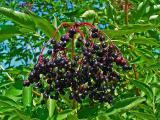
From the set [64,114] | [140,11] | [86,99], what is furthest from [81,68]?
[140,11]

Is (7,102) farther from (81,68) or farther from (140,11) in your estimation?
(140,11)

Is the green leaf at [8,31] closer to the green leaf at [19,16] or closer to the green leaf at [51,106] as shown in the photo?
the green leaf at [19,16]

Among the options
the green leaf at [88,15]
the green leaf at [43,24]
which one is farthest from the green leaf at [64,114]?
the green leaf at [88,15]

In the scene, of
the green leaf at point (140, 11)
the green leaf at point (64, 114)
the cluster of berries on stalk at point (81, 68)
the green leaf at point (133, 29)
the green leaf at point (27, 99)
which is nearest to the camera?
the cluster of berries on stalk at point (81, 68)

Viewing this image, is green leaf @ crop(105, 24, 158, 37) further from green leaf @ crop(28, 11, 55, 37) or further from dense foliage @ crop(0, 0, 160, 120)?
green leaf @ crop(28, 11, 55, 37)

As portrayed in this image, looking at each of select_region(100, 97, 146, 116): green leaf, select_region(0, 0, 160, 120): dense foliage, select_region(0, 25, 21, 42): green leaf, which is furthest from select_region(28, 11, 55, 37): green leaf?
select_region(100, 97, 146, 116): green leaf

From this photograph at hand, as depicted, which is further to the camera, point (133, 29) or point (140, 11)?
point (140, 11)
